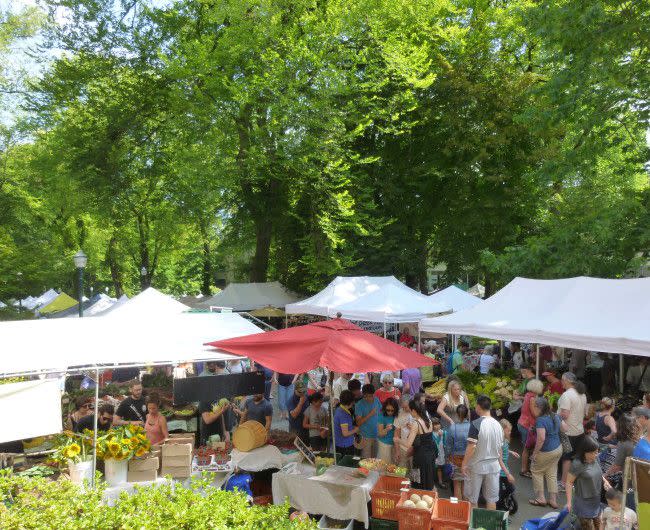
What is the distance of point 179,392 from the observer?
7.60 metres

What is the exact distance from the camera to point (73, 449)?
19.5 feet

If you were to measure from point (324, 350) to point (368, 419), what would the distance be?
2.15 m

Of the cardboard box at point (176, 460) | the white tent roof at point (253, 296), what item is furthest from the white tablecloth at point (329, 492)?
the white tent roof at point (253, 296)

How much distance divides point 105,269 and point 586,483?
3796cm

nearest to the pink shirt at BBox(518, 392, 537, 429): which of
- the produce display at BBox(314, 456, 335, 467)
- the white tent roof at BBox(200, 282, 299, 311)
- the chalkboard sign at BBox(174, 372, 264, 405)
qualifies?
the produce display at BBox(314, 456, 335, 467)

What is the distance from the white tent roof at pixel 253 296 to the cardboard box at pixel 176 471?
559 inches

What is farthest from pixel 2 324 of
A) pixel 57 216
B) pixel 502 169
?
pixel 57 216

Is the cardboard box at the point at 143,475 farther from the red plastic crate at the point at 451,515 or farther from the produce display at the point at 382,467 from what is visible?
the red plastic crate at the point at 451,515

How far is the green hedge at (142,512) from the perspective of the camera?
3494 mm

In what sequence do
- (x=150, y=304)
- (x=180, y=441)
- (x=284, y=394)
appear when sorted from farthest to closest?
1. (x=150, y=304)
2. (x=284, y=394)
3. (x=180, y=441)

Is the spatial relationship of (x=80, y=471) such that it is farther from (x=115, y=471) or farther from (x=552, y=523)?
(x=552, y=523)

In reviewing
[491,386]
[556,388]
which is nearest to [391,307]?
[491,386]

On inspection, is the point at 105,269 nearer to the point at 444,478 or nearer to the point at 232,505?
the point at 444,478

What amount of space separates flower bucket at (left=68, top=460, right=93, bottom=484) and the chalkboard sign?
1.64 meters
